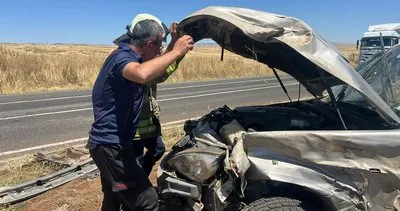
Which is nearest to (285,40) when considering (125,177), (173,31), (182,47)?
(182,47)

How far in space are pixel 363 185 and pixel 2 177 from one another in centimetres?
454

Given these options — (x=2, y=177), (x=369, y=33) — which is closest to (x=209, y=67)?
(x=369, y=33)

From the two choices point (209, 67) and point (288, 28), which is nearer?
point (288, 28)

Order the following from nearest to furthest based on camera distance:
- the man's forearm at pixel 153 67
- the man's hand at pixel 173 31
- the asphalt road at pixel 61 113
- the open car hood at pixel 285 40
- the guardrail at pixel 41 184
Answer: the man's forearm at pixel 153 67, the open car hood at pixel 285 40, the man's hand at pixel 173 31, the guardrail at pixel 41 184, the asphalt road at pixel 61 113

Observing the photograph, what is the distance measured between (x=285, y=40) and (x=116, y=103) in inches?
48.0

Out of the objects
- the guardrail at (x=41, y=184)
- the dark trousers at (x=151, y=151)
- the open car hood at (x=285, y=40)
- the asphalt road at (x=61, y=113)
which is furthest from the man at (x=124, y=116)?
the asphalt road at (x=61, y=113)

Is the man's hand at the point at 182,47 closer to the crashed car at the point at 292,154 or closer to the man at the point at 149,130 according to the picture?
the crashed car at the point at 292,154

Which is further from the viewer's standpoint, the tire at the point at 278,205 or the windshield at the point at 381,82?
the windshield at the point at 381,82

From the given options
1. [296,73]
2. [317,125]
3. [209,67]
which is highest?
[296,73]

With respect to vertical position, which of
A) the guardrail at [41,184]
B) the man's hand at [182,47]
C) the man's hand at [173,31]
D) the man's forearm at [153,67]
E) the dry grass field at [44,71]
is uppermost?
the man's hand at [173,31]

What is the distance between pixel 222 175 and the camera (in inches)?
124

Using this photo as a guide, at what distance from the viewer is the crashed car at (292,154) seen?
114 inches

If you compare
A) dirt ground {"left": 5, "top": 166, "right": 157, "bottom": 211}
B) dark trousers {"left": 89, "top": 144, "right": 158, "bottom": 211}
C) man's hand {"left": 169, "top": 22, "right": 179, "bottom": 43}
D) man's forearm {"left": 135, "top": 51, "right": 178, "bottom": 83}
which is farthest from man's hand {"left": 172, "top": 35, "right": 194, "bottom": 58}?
dirt ground {"left": 5, "top": 166, "right": 157, "bottom": 211}

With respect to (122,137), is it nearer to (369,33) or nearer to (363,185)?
(363,185)
